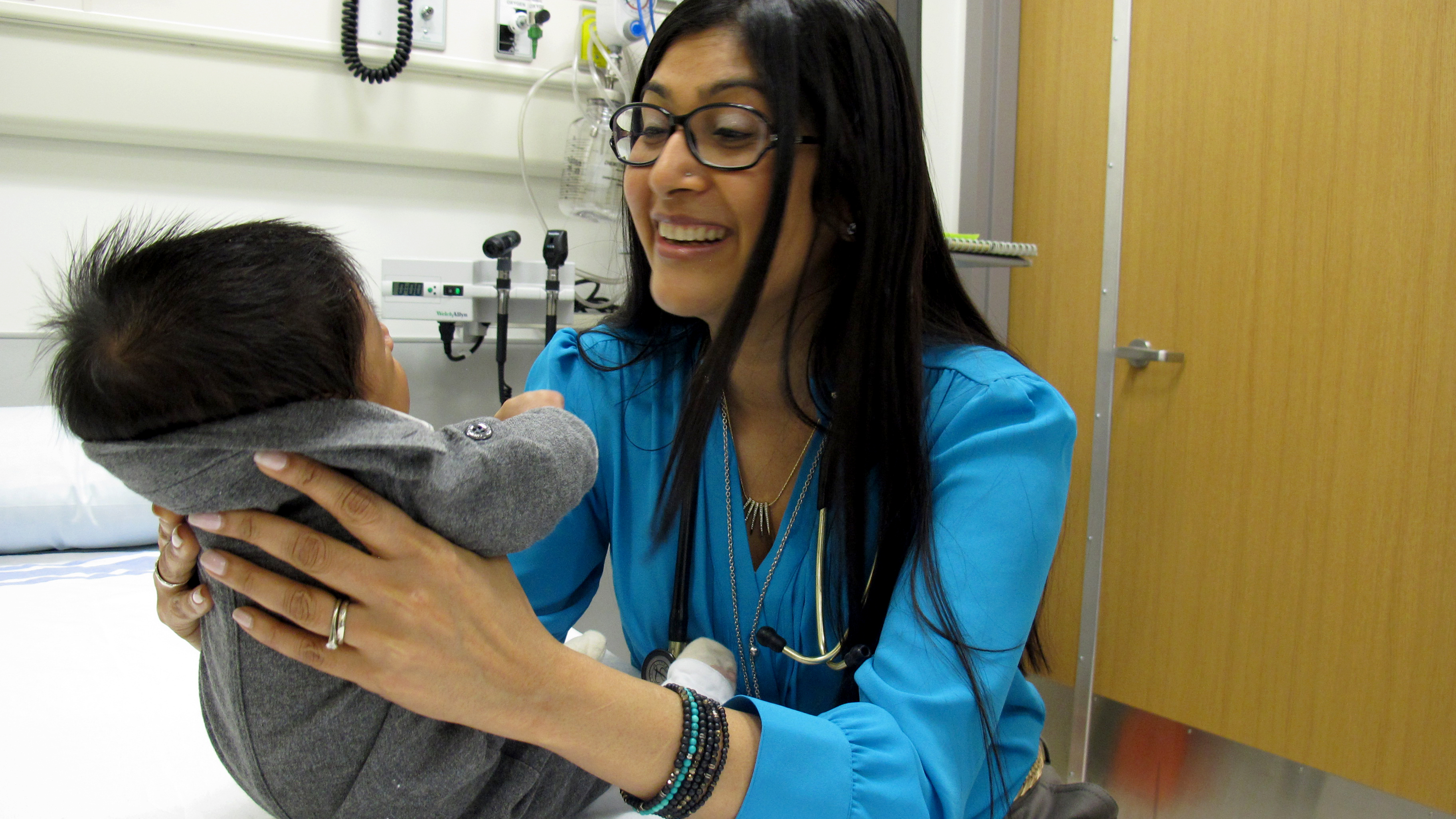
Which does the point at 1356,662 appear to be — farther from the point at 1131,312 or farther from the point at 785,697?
the point at 785,697

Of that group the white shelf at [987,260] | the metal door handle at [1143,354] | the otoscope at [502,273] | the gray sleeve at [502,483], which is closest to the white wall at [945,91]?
the white shelf at [987,260]

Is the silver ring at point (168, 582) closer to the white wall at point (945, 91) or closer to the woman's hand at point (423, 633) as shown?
the woman's hand at point (423, 633)

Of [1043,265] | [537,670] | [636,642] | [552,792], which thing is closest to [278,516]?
[537,670]

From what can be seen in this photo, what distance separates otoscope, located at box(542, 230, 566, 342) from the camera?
209 cm

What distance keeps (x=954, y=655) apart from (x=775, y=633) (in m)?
0.21

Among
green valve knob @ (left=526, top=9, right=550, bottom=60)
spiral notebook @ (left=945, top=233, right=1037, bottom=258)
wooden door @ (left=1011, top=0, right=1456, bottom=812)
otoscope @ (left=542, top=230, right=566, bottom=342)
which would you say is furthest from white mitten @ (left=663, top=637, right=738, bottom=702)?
green valve knob @ (left=526, top=9, right=550, bottom=60)

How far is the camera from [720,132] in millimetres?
1024

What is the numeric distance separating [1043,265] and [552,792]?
7.36 feet

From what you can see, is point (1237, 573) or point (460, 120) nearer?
point (1237, 573)

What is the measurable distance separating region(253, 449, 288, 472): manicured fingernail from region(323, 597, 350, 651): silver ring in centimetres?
12

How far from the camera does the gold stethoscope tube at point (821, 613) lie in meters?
0.92

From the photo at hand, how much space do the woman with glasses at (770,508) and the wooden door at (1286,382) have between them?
1.16 metres

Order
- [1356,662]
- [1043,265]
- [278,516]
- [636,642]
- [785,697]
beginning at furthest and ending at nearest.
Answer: [1043,265]
[1356,662]
[636,642]
[785,697]
[278,516]

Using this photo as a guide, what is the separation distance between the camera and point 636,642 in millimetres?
1182
